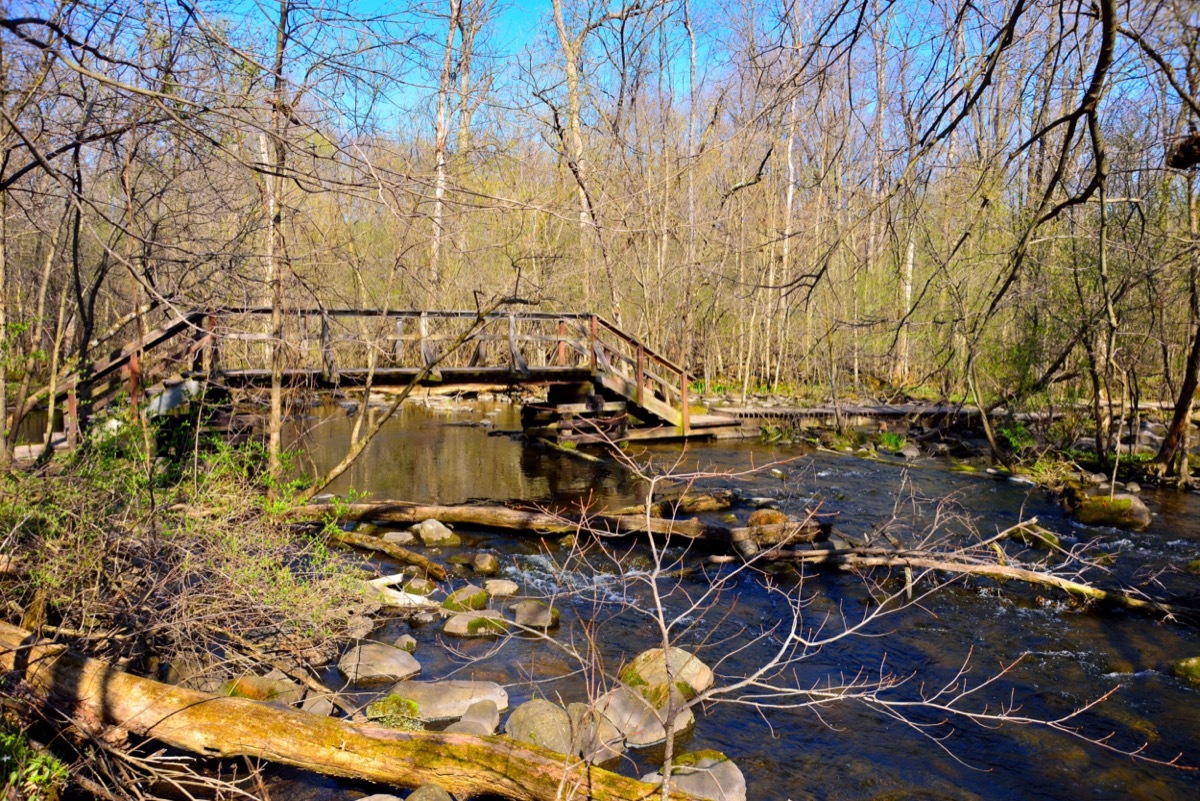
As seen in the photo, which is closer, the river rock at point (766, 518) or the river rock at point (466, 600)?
the river rock at point (466, 600)

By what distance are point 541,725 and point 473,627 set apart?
1.92m

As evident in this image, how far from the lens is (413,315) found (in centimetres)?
1139

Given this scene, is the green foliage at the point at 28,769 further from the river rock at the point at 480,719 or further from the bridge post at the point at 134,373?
the bridge post at the point at 134,373

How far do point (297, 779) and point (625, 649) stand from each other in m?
2.57

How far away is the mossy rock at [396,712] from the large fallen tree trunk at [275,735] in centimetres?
88

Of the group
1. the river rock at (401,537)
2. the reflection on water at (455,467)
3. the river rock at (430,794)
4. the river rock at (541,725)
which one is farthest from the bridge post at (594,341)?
the river rock at (430,794)

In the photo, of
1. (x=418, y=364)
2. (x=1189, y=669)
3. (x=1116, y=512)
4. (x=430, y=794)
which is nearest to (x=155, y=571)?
(x=430, y=794)

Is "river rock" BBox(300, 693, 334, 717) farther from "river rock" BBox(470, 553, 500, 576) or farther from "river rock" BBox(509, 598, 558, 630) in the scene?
"river rock" BBox(470, 553, 500, 576)

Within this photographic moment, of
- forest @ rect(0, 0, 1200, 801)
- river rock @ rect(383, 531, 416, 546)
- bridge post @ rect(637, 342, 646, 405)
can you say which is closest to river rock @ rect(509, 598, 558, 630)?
forest @ rect(0, 0, 1200, 801)

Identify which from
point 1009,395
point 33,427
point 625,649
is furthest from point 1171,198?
point 33,427

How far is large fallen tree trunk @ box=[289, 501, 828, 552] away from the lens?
8250mm

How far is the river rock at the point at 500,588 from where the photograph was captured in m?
7.52

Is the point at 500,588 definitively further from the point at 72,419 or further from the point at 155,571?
the point at 72,419

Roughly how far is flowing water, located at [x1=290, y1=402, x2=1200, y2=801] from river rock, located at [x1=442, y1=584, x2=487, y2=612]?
0.28 meters
